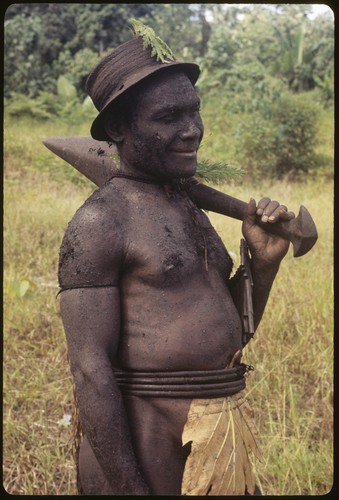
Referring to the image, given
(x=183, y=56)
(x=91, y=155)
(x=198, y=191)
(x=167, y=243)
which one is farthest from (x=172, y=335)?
(x=183, y=56)

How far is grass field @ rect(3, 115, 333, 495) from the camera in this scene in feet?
10.7

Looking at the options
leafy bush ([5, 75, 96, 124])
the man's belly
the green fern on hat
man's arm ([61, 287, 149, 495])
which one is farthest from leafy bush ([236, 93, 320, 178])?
man's arm ([61, 287, 149, 495])

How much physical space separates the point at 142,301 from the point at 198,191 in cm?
41

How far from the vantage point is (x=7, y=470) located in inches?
129

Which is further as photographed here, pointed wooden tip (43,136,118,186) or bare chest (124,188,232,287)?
pointed wooden tip (43,136,118,186)

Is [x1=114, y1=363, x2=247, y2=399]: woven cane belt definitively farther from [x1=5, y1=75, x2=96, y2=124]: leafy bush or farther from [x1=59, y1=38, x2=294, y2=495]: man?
[x1=5, y1=75, x2=96, y2=124]: leafy bush

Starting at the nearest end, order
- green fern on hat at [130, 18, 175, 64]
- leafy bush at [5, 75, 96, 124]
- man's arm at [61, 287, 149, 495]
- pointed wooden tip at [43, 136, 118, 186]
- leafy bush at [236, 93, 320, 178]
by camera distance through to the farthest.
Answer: man's arm at [61, 287, 149, 495] → green fern on hat at [130, 18, 175, 64] → pointed wooden tip at [43, 136, 118, 186] → leafy bush at [236, 93, 320, 178] → leafy bush at [5, 75, 96, 124]

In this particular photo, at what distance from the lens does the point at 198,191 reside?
6.85ft

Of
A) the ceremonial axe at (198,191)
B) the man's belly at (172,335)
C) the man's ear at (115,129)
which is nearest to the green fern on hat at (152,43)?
the man's ear at (115,129)

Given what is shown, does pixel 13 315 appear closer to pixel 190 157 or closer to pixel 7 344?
pixel 7 344

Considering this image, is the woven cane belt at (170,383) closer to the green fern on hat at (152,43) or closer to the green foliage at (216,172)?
the green foliage at (216,172)

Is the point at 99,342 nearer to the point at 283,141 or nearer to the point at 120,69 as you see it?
the point at 120,69

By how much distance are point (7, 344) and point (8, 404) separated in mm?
491

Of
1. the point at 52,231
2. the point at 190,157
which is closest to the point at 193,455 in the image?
the point at 190,157
